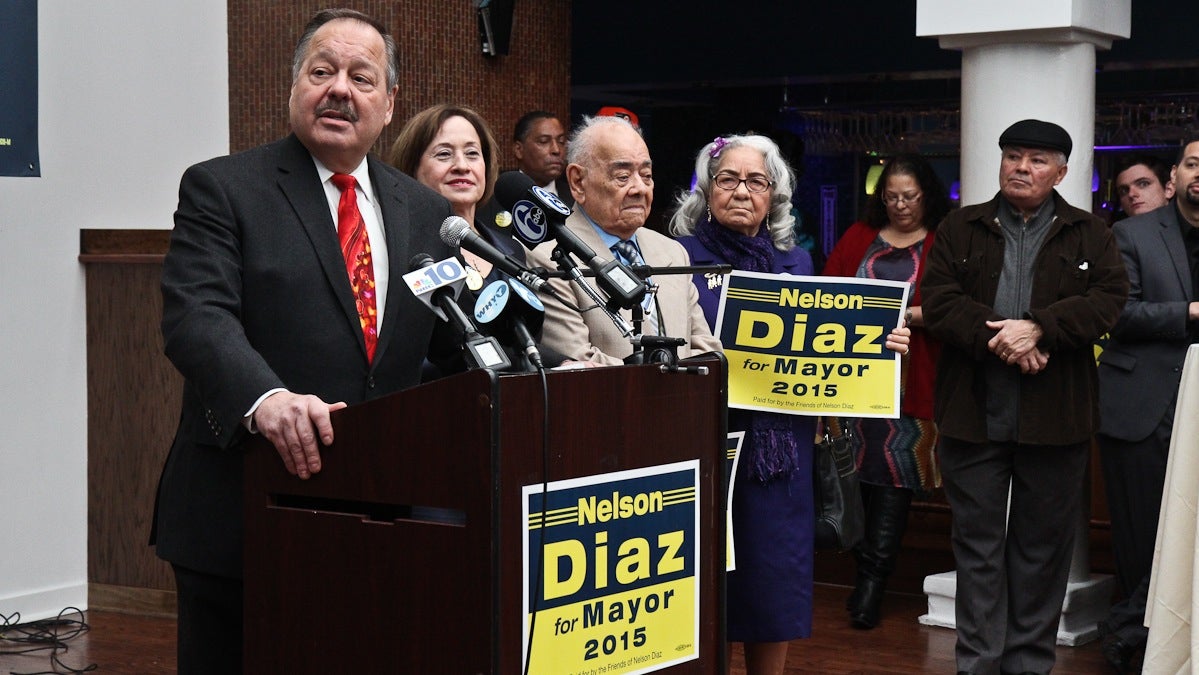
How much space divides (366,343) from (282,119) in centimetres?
308

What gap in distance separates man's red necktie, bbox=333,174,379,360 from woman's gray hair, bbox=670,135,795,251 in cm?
167

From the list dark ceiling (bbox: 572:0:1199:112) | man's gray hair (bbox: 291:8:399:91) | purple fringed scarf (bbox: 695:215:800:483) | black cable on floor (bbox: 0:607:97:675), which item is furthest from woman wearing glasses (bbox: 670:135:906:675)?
dark ceiling (bbox: 572:0:1199:112)

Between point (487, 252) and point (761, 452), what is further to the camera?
point (761, 452)

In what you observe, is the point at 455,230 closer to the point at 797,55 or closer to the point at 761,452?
the point at 761,452

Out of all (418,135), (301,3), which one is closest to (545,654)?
(418,135)

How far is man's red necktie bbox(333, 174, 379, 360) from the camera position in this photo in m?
2.28

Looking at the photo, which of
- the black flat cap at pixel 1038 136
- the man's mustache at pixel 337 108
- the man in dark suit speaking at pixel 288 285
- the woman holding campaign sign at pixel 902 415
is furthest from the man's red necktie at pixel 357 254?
the woman holding campaign sign at pixel 902 415

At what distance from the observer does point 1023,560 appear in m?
4.60

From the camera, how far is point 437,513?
6.59ft

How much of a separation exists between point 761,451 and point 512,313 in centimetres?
170

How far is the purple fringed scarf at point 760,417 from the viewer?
365 cm

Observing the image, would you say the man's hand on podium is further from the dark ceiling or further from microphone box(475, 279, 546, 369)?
the dark ceiling

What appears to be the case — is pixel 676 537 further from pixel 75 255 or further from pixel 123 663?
pixel 75 255

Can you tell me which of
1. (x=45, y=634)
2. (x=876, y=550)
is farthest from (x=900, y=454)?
(x=45, y=634)
